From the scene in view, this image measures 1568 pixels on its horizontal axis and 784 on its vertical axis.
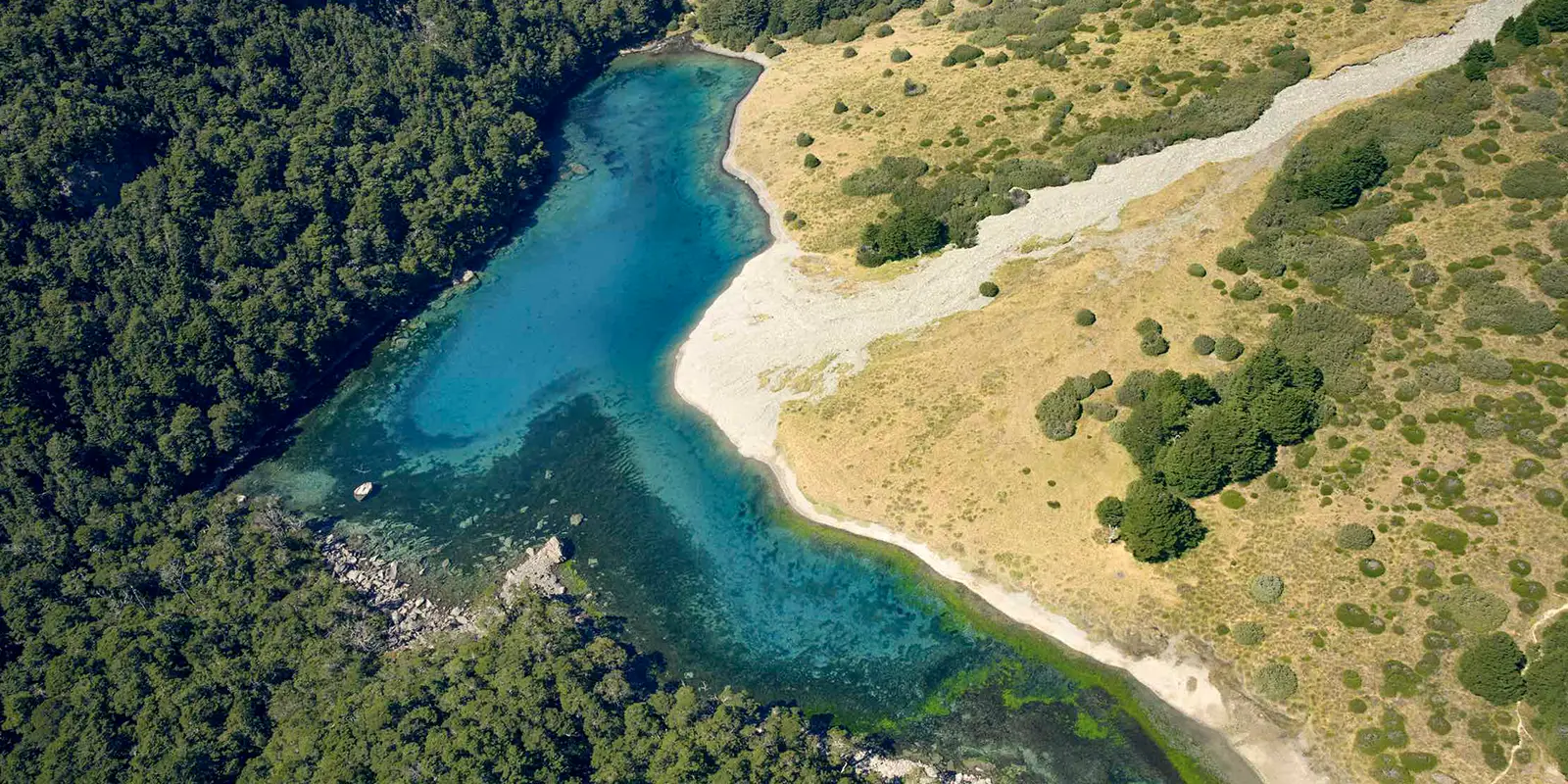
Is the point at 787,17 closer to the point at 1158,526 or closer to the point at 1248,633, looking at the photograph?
the point at 1158,526

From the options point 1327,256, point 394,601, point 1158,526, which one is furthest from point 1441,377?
point 394,601

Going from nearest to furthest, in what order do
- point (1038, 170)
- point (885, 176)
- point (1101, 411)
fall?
point (1101, 411) < point (1038, 170) < point (885, 176)

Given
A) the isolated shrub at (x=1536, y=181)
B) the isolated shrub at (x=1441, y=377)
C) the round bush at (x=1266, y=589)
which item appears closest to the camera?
the round bush at (x=1266, y=589)

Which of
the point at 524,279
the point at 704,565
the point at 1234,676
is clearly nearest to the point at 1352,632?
the point at 1234,676

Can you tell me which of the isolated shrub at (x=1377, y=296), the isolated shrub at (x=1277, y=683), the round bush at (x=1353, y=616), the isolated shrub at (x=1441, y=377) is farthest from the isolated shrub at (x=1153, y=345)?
the isolated shrub at (x=1277, y=683)

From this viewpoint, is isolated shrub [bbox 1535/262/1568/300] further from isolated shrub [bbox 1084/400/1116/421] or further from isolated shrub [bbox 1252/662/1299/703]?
isolated shrub [bbox 1252/662/1299/703]

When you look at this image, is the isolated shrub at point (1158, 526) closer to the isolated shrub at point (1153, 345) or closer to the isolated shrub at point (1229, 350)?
the isolated shrub at point (1153, 345)
